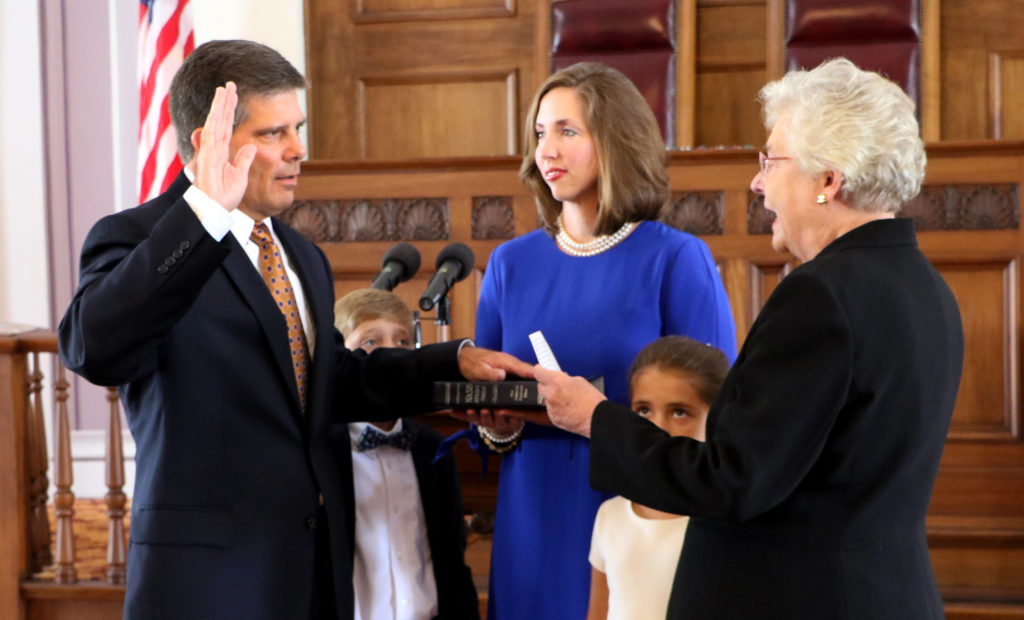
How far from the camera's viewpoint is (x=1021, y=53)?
575 centimetres

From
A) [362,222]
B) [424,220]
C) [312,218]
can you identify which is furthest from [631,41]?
[312,218]

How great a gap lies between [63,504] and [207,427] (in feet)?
6.37

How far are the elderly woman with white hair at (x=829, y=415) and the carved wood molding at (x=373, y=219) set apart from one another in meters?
3.00

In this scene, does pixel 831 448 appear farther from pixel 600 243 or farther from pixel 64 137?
pixel 64 137

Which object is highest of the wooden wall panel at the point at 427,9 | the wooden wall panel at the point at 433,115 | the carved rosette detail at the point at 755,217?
the wooden wall panel at the point at 427,9

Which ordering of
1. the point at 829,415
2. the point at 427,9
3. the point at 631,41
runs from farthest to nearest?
the point at 427,9
the point at 631,41
the point at 829,415

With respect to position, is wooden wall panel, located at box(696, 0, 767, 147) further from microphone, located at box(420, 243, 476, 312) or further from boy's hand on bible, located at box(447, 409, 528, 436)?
boy's hand on bible, located at box(447, 409, 528, 436)

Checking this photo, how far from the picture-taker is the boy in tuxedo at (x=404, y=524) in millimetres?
2340

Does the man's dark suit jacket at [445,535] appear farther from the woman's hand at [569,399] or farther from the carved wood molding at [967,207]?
the carved wood molding at [967,207]

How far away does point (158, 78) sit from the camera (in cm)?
543

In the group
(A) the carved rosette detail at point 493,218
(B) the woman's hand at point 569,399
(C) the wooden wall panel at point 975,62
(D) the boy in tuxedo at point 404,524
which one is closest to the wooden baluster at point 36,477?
(D) the boy in tuxedo at point 404,524

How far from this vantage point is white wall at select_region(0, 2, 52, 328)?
5973mm

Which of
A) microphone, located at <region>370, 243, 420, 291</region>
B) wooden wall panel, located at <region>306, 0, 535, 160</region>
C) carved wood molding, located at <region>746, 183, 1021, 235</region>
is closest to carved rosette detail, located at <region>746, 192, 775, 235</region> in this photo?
carved wood molding, located at <region>746, 183, 1021, 235</region>

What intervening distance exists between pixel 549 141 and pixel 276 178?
27.0 inches
